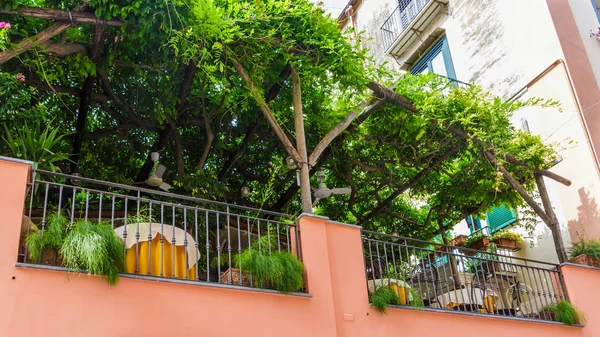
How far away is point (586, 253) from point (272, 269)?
17.2ft

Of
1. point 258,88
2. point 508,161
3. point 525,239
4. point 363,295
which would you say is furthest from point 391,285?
point 525,239

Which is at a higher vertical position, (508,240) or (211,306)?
(508,240)

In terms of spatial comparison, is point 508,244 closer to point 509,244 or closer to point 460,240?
point 509,244

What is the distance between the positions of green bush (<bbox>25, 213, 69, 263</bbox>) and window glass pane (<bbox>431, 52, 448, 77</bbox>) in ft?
32.2

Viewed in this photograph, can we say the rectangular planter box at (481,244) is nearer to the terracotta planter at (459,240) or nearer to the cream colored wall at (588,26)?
the terracotta planter at (459,240)

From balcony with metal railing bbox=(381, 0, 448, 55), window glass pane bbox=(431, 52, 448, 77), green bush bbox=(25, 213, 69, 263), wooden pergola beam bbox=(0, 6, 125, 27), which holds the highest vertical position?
balcony with metal railing bbox=(381, 0, 448, 55)

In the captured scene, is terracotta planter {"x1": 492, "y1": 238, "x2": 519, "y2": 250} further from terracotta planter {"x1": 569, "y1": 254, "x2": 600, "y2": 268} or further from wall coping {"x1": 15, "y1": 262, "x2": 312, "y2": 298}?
wall coping {"x1": 15, "y1": 262, "x2": 312, "y2": 298}

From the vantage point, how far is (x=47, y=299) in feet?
16.0

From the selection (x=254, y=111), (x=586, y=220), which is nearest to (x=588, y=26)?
(x=586, y=220)

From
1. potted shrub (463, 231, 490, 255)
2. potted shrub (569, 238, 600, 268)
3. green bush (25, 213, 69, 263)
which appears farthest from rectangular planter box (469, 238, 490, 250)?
green bush (25, 213, 69, 263)

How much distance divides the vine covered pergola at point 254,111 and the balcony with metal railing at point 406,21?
13.6ft

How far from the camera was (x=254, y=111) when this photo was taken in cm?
881

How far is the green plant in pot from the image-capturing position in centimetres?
599

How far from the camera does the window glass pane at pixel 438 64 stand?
1339 centimetres
